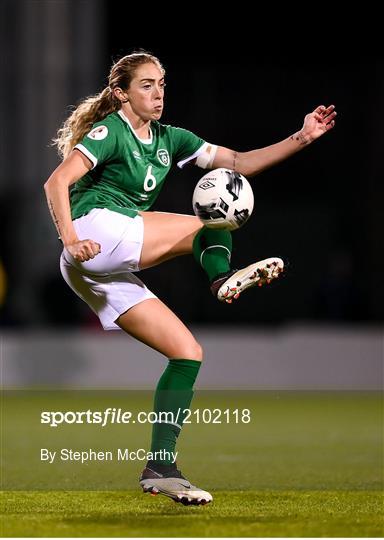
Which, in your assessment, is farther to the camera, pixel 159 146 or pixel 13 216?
pixel 13 216

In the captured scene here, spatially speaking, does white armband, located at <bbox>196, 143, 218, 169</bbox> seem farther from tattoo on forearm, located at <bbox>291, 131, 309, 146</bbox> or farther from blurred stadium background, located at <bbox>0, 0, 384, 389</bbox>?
blurred stadium background, located at <bbox>0, 0, 384, 389</bbox>

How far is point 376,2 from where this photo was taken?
18156 mm

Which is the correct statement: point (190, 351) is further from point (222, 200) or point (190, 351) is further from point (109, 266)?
point (222, 200)

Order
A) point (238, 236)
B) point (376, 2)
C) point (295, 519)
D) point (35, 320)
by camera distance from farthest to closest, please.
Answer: point (376, 2), point (238, 236), point (35, 320), point (295, 519)

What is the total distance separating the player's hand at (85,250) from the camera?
502 centimetres

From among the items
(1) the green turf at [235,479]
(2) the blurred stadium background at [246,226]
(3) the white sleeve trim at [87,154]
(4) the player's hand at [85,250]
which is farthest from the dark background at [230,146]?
(4) the player's hand at [85,250]

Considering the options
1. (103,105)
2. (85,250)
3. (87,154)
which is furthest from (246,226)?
(85,250)

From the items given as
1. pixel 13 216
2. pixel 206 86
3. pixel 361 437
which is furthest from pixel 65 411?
pixel 206 86

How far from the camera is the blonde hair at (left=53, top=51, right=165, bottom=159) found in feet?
18.6

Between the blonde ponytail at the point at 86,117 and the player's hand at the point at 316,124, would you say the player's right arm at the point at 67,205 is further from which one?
the player's hand at the point at 316,124

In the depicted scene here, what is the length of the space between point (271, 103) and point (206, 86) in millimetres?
868

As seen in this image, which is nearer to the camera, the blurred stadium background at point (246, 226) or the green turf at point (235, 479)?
the green turf at point (235, 479)

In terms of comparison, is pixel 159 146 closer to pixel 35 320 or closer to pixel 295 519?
pixel 295 519

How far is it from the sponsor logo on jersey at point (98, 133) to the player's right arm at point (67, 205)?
4.8 inches
